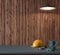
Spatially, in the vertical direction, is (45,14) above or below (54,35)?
above

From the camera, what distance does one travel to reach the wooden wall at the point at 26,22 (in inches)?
180

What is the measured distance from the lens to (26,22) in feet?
15.1

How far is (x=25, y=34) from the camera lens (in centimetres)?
460

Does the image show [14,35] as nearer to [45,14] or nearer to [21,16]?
[21,16]

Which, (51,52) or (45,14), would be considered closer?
(51,52)

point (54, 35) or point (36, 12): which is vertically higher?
point (36, 12)

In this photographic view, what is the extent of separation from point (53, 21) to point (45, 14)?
11.3 inches

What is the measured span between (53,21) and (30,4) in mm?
768

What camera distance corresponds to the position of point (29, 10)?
181 inches

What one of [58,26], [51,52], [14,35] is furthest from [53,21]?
[51,52]

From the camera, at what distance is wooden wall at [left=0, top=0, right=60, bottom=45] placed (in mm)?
4562

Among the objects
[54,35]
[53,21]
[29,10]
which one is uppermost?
[29,10]

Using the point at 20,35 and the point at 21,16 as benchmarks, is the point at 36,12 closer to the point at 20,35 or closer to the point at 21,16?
the point at 21,16

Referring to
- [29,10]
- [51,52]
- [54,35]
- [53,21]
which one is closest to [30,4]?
[29,10]
